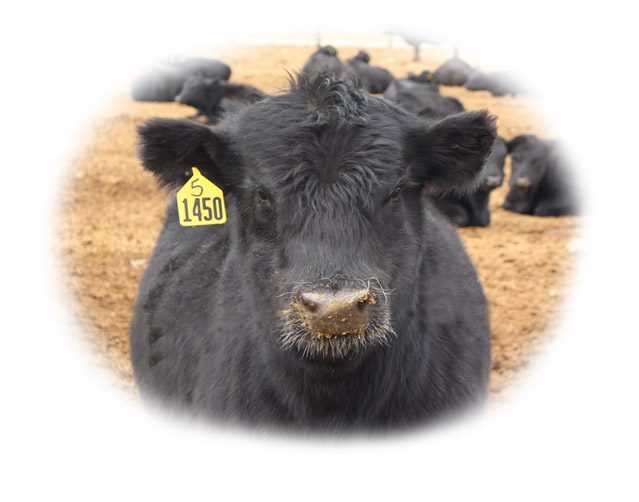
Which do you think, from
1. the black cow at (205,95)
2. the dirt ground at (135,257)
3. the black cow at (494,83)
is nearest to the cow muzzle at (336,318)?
the dirt ground at (135,257)

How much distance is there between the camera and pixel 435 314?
13.8ft

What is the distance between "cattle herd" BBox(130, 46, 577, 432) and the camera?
3.28m

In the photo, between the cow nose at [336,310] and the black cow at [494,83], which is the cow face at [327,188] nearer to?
the cow nose at [336,310]

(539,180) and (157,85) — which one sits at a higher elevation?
(539,180)

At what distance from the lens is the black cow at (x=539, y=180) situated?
45.4ft

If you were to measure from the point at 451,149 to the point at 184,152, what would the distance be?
1.65 meters

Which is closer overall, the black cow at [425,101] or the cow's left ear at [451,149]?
the cow's left ear at [451,149]

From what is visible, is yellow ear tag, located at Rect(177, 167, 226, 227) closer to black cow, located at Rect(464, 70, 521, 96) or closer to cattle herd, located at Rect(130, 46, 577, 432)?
cattle herd, located at Rect(130, 46, 577, 432)

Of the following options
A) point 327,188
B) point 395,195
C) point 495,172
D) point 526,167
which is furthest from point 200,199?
point 526,167

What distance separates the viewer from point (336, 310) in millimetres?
2869

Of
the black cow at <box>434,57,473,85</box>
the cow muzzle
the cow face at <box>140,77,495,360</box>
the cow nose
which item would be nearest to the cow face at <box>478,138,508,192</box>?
the cow face at <box>140,77,495,360</box>

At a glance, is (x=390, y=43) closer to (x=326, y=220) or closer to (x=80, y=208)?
(x=80, y=208)

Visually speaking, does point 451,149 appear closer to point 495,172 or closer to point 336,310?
point 336,310

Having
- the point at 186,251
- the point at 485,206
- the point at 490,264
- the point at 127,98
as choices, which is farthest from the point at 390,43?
the point at 186,251
